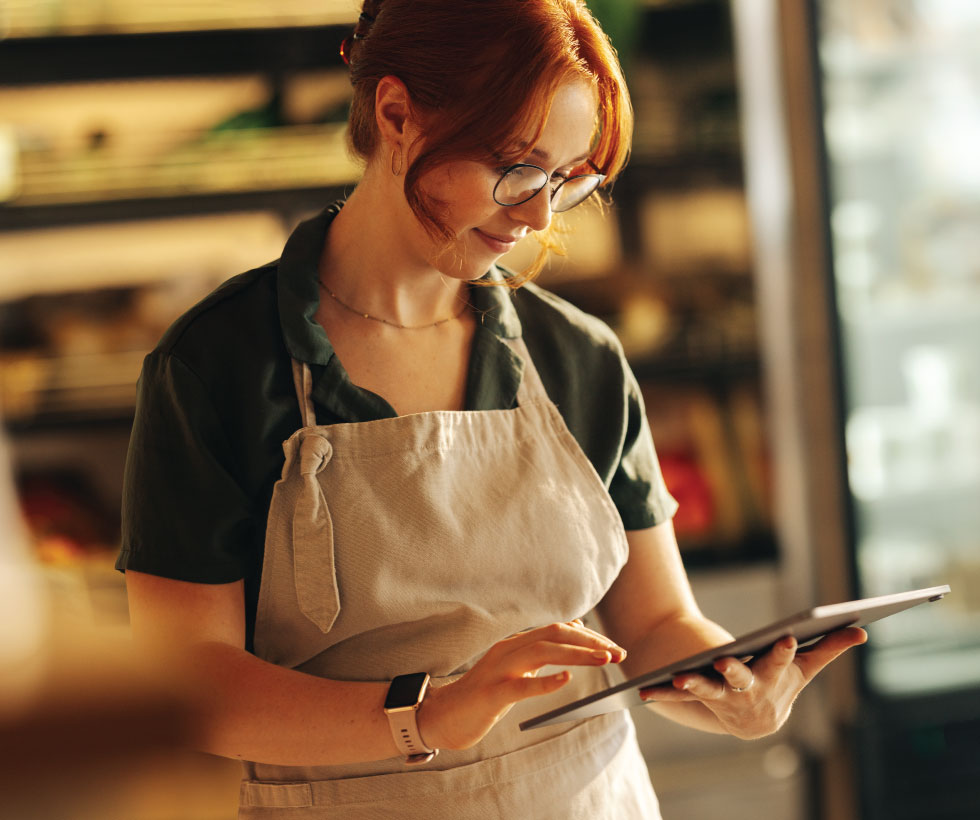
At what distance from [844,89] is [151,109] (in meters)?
1.82

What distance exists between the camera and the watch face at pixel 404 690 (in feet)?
3.04

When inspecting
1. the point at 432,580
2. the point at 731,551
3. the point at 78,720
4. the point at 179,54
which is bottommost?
the point at 731,551

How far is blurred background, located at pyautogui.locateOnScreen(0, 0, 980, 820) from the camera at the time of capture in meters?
2.37

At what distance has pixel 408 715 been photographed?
92cm

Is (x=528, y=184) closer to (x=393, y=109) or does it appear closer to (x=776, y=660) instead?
(x=393, y=109)

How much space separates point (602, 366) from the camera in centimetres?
118

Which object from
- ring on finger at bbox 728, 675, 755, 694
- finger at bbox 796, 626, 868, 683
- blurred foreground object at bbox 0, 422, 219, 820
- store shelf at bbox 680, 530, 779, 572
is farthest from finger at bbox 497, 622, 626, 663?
store shelf at bbox 680, 530, 779, 572

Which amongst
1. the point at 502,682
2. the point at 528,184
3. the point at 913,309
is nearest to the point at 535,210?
the point at 528,184

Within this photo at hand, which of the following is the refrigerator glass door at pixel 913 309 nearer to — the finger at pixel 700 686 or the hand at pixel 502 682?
the finger at pixel 700 686

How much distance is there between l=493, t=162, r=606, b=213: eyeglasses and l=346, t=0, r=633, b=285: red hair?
20mm

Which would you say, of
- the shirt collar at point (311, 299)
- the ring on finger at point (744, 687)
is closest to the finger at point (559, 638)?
the ring on finger at point (744, 687)

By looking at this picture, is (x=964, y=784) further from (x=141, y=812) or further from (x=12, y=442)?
(x=141, y=812)

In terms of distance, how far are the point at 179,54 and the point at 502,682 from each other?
2.03 metres

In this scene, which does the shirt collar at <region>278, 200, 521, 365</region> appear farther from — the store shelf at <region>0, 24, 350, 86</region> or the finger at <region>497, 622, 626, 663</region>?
the store shelf at <region>0, 24, 350, 86</region>
